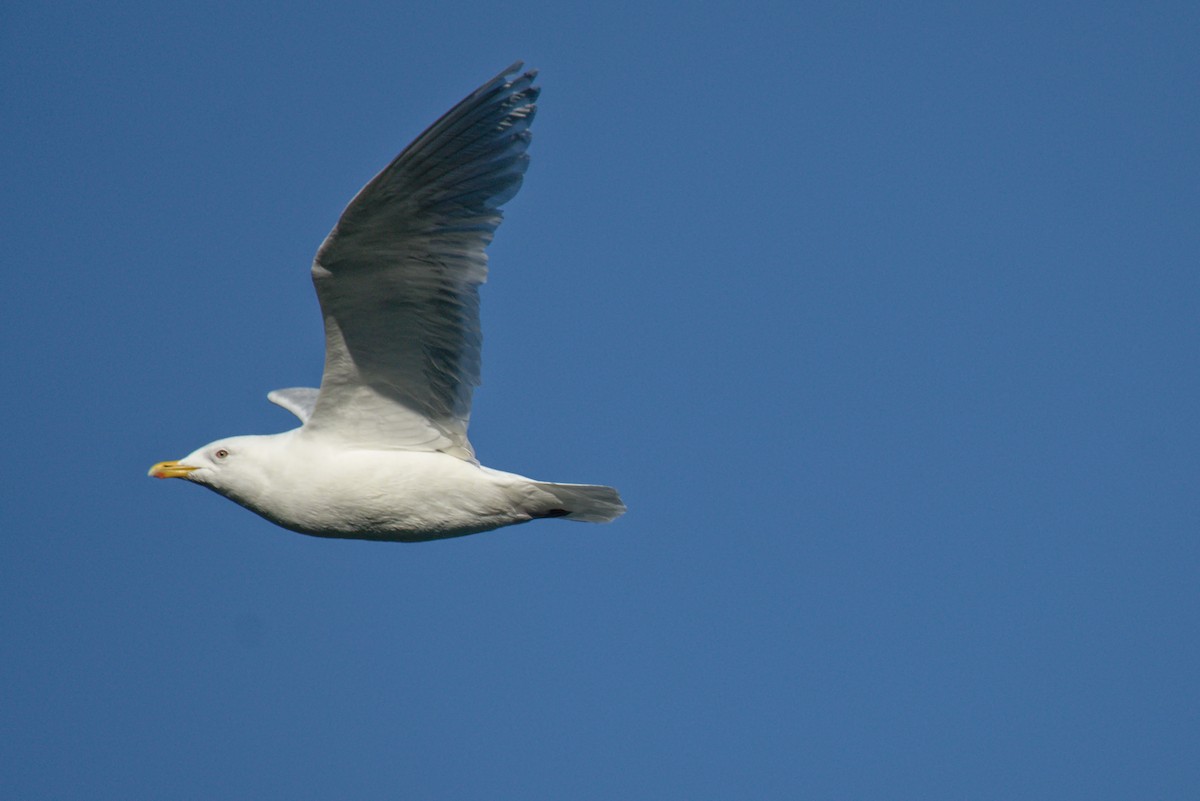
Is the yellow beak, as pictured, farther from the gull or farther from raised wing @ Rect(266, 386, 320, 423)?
raised wing @ Rect(266, 386, 320, 423)

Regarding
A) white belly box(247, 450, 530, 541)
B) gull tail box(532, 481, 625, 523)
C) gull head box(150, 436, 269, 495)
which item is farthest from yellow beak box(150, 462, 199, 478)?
gull tail box(532, 481, 625, 523)

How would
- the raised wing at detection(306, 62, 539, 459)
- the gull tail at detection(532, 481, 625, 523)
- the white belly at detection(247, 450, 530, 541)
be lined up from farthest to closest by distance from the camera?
the gull tail at detection(532, 481, 625, 523), the white belly at detection(247, 450, 530, 541), the raised wing at detection(306, 62, 539, 459)

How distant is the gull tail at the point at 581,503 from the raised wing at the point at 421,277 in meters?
0.74

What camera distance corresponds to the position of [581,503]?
11.1 m

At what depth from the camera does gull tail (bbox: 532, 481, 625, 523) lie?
11.0m

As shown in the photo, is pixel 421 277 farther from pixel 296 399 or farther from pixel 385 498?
pixel 296 399

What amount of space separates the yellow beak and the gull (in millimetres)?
10

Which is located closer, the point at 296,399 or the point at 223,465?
the point at 223,465

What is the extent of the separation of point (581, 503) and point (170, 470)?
2947mm

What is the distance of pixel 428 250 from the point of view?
33.9 feet

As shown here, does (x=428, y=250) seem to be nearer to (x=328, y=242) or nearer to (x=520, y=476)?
(x=328, y=242)

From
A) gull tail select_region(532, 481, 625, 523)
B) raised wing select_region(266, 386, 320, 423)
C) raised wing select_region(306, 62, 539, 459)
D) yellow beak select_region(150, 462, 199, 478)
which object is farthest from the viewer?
raised wing select_region(266, 386, 320, 423)

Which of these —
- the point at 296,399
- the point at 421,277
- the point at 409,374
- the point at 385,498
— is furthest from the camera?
the point at 296,399

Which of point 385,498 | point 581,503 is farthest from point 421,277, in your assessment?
point 581,503
